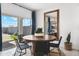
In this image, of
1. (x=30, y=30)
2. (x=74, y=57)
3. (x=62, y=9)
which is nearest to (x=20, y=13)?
(x=30, y=30)

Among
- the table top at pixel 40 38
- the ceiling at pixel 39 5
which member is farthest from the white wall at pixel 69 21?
the table top at pixel 40 38

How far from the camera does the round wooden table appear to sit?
188cm

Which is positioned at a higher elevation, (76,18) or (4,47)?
(76,18)

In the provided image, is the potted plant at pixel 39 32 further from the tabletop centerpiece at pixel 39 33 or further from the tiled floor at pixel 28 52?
the tiled floor at pixel 28 52

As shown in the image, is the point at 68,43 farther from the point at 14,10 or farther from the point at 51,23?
the point at 14,10

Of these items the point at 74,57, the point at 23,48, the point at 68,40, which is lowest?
the point at 74,57

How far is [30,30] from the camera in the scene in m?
1.92

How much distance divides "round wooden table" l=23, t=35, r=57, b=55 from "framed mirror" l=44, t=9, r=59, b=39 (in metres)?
0.08

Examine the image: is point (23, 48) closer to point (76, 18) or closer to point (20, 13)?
point (20, 13)

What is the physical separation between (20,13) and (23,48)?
1.91ft

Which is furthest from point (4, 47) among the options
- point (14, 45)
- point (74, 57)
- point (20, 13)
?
point (74, 57)

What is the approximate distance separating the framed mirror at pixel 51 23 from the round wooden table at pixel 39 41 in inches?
3.3

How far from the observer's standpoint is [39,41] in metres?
1.88

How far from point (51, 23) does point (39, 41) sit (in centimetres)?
36
